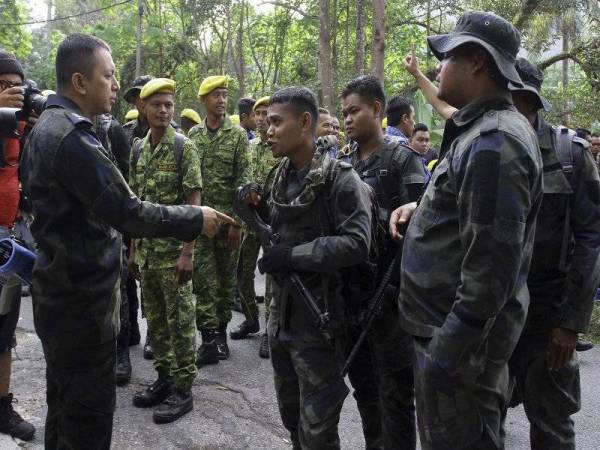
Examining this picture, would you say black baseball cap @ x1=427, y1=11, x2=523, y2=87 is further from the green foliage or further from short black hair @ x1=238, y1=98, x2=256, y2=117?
the green foliage

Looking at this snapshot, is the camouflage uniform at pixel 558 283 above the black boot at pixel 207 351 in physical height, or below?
above

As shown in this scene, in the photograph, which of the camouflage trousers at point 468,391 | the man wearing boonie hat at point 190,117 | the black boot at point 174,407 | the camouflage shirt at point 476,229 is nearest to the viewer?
the camouflage shirt at point 476,229

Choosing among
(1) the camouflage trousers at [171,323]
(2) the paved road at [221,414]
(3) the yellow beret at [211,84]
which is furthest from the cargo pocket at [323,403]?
(3) the yellow beret at [211,84]

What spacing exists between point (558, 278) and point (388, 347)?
0.91 meters

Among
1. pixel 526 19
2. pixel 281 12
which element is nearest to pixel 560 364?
pixel 526 19

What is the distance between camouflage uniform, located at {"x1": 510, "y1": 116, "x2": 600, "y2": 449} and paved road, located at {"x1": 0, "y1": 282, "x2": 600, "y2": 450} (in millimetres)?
1058

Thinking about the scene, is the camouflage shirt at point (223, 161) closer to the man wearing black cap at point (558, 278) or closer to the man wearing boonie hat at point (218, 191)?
the man wearing boonie hat at point (218, 191)

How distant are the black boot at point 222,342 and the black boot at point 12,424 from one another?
1780 millimetres

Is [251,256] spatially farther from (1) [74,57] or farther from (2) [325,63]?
(2) [325,63]

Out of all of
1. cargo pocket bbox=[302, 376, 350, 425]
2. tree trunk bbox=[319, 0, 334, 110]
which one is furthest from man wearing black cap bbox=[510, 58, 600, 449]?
tree trunk bbox=[319, 0, 334, 110]

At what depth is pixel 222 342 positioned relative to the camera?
16.8ft

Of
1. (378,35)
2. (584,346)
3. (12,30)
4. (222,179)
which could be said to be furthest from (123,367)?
(12,30)

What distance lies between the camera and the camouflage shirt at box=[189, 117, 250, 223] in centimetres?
522

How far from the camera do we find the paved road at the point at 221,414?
11.8ft
